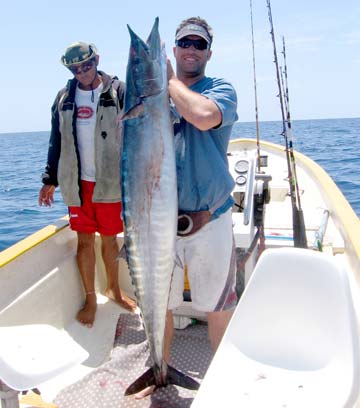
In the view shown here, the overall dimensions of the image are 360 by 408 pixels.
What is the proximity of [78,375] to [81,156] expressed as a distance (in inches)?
57.8

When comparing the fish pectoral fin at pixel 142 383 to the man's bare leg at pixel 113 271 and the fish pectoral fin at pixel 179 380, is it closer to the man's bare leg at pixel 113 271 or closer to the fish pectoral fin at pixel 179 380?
the fish pectoral fin at pixel 179 380

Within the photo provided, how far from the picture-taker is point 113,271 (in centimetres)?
357

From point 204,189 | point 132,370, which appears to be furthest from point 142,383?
point 204,189

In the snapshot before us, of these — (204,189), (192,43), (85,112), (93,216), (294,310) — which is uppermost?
(192,43)

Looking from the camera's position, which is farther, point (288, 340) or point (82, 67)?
point (82, 67)

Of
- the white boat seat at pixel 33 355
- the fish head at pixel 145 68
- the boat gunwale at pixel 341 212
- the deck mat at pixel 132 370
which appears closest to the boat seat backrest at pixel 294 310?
the white boat seat at pixel 33 355

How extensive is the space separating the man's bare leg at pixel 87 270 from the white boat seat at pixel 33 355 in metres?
1.42

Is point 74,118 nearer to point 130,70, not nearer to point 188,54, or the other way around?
point 188,54

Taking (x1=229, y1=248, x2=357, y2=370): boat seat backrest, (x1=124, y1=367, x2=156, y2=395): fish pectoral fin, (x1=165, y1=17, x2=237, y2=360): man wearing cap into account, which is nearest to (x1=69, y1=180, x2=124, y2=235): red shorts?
(x1=165, y1=17, x2=237, y2=360): man wearing cap

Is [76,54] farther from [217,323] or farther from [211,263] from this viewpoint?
[217,323]

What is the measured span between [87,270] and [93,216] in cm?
42

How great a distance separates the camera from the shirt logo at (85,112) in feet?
10.4

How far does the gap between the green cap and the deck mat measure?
1.88 m

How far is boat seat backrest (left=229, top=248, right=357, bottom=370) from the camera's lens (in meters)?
1.67
